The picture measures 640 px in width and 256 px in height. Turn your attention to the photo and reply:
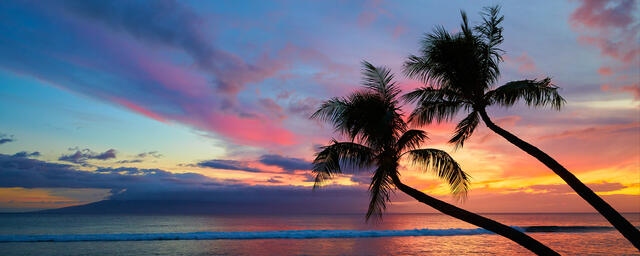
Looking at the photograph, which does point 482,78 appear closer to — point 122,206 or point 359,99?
point 359,99

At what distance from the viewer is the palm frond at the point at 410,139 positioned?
7.88 m

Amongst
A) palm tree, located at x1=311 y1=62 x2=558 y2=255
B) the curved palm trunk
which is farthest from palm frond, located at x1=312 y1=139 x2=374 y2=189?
the curved palm trunk

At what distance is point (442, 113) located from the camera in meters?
8.20

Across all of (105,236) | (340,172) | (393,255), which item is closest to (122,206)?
(105,236)

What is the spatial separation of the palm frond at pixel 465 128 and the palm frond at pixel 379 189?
1.79 metres

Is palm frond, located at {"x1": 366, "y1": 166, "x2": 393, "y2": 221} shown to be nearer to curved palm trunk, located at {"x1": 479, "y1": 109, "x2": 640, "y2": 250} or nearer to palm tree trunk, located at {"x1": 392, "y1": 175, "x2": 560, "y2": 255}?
palm tree trunk, located at {"x1": 392, "y1": 175, "x2": 560, "y2": 255}

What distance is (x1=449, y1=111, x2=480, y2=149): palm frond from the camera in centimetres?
809

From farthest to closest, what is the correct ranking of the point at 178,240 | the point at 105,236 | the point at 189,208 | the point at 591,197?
the point at 189,208 < the point at 105,236 < the point at 178,240 < the point at 591,197

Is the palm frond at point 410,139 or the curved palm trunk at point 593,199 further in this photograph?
the palm frond at point 410,139

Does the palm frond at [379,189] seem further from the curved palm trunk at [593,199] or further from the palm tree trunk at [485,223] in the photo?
the curved palm trunk at [593,199]

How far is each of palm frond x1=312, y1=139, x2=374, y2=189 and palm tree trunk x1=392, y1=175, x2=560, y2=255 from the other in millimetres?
1099

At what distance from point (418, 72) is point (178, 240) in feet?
104

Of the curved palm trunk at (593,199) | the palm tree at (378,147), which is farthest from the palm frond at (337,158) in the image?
the curved palm trunk at (593,199)

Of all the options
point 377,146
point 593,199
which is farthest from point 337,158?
point 593,199
